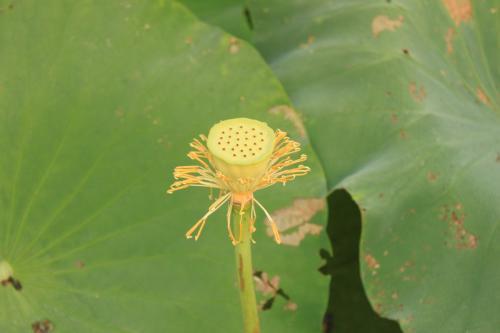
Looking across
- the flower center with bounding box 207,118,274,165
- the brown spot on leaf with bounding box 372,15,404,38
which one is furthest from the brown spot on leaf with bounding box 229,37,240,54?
the flower center with bounding box 207,118,274,165

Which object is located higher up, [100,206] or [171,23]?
[171,23]

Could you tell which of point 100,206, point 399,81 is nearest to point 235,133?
point 100,206

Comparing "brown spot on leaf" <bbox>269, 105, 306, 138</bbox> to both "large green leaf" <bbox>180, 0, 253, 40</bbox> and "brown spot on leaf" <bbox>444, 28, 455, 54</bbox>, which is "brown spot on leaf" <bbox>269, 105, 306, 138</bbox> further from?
"large green leaf" <bbox>180, 0, 253, 40</bbox>

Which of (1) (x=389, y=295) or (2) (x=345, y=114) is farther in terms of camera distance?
(2) (x=345, y=114)

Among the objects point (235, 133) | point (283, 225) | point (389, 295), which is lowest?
point (389, 295)

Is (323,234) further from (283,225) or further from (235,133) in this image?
(235,133)

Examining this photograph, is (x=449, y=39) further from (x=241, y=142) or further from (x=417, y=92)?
(x=241, y=142)

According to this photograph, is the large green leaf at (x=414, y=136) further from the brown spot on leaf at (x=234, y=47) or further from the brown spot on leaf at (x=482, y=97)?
the brown spot on leaf at (x=234, y=47)
